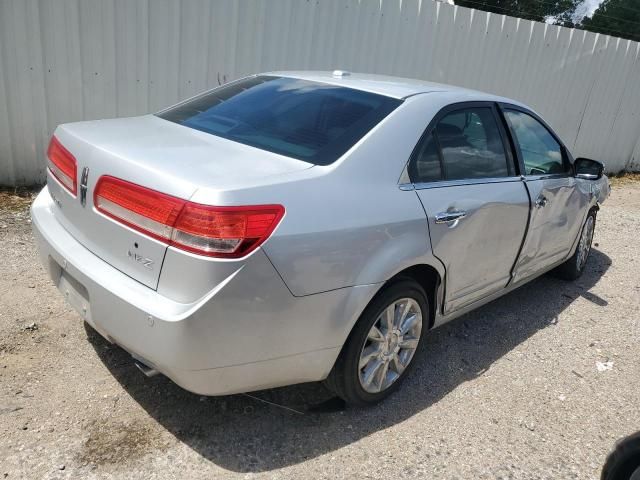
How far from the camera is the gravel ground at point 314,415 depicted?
2.48m

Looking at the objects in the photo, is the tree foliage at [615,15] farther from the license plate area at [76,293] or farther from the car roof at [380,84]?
the license plate area at [76,293]

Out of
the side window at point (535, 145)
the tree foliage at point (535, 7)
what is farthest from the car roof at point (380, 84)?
the tree foliage at point (535, 7)

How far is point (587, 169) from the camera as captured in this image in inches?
171

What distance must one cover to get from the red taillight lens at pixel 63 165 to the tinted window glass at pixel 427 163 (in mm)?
1605

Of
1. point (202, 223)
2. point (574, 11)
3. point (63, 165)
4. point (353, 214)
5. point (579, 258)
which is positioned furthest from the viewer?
point (574, 11)

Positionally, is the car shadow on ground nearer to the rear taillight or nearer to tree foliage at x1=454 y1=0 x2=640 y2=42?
the rear taillight

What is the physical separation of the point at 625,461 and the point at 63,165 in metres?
2.75

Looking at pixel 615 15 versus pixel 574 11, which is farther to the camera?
pixel 574 11

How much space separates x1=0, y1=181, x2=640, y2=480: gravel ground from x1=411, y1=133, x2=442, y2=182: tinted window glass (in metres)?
1.21

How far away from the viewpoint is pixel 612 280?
17.6 feet

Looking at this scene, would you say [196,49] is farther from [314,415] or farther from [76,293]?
[314,415]

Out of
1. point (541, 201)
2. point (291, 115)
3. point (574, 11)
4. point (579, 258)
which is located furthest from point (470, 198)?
point (574, 11)

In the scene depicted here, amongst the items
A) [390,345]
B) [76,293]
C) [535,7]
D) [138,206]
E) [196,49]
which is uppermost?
[535,7]

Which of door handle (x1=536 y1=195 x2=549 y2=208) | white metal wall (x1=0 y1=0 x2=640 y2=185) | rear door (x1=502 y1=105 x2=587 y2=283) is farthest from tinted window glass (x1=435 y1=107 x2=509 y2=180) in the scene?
white metal wall (x1=0 y1=0 x2=640 y2=185)
